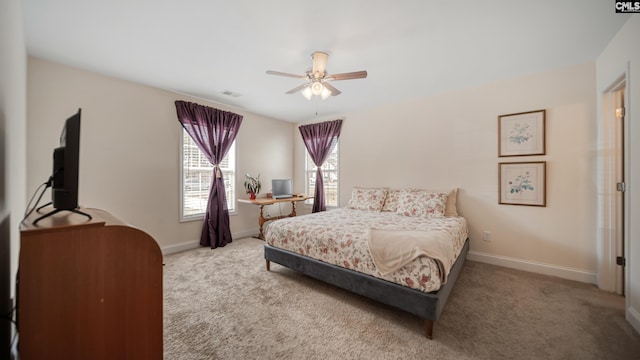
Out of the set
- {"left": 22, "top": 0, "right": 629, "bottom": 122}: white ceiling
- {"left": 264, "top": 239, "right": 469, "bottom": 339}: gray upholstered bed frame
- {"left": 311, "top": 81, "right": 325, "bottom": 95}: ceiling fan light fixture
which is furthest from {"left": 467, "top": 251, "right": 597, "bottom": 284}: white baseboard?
{"left": 311, "top": 81, "right": 325, "bottom": 95}: ceiling fan light fixture

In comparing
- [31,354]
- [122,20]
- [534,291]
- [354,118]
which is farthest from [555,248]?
[122,20]

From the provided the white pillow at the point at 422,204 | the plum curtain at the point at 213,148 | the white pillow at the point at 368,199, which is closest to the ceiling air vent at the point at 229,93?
the plum curtain at the point at 213,148

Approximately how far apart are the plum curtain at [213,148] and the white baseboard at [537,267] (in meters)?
3.81

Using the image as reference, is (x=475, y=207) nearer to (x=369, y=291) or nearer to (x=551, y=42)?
(x=551, y=42)

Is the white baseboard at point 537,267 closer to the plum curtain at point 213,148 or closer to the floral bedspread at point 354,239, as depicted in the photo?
the floral bedspread at point 354,239

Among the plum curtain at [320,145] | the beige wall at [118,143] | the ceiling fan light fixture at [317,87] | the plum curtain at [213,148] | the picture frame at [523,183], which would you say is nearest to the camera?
the ceiling fan light fixture at [317,87]

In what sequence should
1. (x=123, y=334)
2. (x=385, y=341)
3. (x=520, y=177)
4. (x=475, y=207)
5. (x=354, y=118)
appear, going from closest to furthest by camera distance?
(x=123, y=334) < (x=385, y=341) < (x=520, y=177) < (x=475, y=207) < (x=354, y=118)

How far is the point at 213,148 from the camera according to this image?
3.85 metres

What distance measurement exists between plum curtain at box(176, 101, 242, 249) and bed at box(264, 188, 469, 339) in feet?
4.64

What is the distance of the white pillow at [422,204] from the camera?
10.5 ft

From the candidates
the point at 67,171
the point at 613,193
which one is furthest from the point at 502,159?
the point at 67,171

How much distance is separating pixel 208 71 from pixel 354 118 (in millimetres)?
2608

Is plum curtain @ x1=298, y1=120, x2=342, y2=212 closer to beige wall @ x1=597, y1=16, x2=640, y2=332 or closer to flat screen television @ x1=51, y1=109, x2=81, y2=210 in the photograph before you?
beige wall @ x1=597, y1=16, x2=640, y2=332

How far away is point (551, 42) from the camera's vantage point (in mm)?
2234
